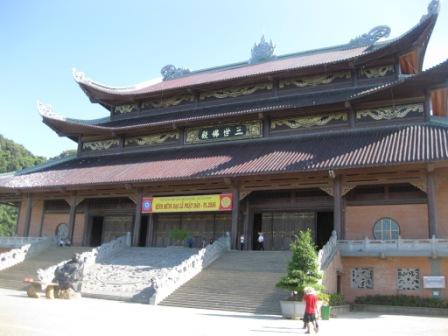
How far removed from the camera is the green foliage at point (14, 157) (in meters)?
79.2

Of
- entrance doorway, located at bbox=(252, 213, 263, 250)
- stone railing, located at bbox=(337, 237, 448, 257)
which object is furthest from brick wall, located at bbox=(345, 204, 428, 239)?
entrance doorway, located at bbox=(252, 213, 263, 250)

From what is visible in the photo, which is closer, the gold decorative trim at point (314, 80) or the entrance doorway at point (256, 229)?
the entrance doorway at point (256, 229)

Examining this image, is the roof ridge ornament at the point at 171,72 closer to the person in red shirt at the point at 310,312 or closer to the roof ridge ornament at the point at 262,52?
the roof ridge ornament at the point at 262,52

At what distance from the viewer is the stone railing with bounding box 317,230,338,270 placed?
16.1 meters

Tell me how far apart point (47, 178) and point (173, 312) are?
1708 centimetres

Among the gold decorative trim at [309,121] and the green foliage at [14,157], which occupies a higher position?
the green foliage at [14,157]

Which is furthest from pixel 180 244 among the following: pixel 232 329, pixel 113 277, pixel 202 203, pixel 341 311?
pixel 232 329

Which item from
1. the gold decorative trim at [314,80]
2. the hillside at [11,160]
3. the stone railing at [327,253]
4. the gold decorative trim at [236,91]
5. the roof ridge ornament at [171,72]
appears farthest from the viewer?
the hillside at [11,160]

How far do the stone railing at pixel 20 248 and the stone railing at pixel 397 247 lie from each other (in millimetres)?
15508

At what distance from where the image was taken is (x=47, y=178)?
2769cm

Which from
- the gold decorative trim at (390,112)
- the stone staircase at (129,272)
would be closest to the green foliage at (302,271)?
the stone staircase at (129,272)

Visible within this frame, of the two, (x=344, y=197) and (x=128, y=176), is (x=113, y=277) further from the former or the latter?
(x=344, y=197)

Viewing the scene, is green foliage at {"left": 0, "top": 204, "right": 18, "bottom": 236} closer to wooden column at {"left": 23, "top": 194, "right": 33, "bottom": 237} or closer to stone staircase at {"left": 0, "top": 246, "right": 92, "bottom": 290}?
wooden column at {"left": 23, "top": 194, "right": 33, "bottom": 237}

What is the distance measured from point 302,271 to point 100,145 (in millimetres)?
19935
